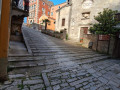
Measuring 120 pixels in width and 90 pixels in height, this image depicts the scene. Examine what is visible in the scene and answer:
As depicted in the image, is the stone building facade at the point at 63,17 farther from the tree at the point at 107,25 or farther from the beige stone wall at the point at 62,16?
the tree at the point at 107,25

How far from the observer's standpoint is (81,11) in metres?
13.7

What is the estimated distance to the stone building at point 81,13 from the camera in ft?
39.0

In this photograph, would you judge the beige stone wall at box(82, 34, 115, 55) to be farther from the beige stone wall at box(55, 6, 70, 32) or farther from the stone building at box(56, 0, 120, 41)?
the beige stone wall at box(55, 6, 70, 32)

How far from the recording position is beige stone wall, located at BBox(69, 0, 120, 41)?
11.4 m

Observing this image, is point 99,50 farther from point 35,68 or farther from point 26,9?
point 26,9

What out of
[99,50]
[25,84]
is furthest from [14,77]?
[99,50]

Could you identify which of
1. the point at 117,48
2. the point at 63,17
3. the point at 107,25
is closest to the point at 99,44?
the point at 117,48

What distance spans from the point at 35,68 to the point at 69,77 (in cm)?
158

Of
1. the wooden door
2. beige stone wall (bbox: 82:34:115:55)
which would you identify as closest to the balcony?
beige stone wall (bbox: 82:34:115:55)

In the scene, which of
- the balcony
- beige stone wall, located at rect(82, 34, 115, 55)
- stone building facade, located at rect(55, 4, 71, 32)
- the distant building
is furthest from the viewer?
the distant building

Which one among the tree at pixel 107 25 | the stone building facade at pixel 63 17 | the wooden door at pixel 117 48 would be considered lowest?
the wooden door at pixel 117 48

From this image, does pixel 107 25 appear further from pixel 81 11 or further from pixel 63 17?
pixel 63 17

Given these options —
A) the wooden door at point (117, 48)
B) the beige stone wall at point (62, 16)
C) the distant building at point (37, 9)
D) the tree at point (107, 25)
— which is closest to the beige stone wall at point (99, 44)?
the wooden door at point (117, 48)

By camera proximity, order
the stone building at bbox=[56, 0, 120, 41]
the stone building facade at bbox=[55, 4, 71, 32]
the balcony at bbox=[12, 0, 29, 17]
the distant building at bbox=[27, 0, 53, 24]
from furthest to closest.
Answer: the distant building at bbox=[27, 0, 53, 24], the stone building facade at bbox=[55, 4, 71, 32], the stone building at bbox=[56, 0, 120, 41], the balcony at bbox=[12, 0, 29, 17]
